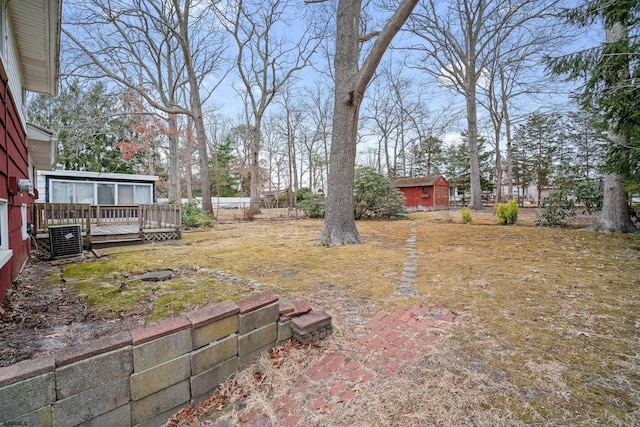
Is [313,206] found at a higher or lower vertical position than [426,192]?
lower

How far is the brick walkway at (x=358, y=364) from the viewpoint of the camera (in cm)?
165

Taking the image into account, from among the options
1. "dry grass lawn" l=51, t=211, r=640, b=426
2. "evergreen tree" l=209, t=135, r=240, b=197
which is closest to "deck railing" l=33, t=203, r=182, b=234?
"dry grass lawn" l=51, t=211, r=640, b=426

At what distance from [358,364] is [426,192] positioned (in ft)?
73.1

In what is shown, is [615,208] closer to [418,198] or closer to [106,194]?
[418,198]

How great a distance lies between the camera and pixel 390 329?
97.0 inches

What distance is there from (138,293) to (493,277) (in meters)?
4.55

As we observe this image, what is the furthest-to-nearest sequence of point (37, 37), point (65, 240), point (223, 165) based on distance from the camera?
point (223, 165)
point (65, 240)
point (37, 37)

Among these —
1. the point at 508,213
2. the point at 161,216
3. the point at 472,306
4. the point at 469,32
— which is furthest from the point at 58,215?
the point at 469,32

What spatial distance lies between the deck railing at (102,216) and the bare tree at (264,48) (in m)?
7.26

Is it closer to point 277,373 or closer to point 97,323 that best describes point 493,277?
point 277,373

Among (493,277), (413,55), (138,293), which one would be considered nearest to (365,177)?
(413,55)

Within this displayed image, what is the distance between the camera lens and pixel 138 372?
1542 mm

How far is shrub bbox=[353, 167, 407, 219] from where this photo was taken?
13.8 meters

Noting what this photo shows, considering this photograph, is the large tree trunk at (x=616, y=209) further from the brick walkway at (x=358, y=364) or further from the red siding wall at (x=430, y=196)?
the red siding wall at (x=430, y=196)
